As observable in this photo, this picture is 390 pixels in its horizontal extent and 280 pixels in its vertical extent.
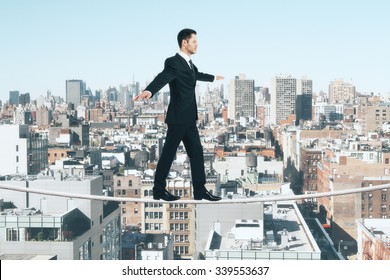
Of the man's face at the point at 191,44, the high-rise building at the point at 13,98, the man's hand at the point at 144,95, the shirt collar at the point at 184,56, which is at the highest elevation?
the high-rise building at the point at 13,98

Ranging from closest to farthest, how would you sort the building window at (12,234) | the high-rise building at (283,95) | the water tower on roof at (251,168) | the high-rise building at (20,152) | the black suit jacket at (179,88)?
1. the black suit jacket at (179,88)
2. the building window at (12,234)
3. the high-rise building at (20,152)
4. the water tower on roof at (251,168)
5. the high-rise building at (283,95)

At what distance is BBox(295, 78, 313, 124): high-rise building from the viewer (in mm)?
35672

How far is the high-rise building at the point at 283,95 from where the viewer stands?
36562mm

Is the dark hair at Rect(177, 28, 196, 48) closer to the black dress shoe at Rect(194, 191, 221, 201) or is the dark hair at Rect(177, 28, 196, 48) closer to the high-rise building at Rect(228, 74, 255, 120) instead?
the black dress shoe at Rect(194, 191, 221, 201)

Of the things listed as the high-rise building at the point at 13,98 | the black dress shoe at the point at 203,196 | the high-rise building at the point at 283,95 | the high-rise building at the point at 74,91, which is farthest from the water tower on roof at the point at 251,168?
the high-rise building at the point at 74,91

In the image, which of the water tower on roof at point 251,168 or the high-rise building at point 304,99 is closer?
the water tower on roof at point 251,168

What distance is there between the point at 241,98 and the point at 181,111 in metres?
34.8

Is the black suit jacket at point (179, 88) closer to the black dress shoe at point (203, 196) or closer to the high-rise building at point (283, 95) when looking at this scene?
the black dress shoe at point (203, 196)

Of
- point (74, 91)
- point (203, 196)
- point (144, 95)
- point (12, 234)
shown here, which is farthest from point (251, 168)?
point (74, 91)

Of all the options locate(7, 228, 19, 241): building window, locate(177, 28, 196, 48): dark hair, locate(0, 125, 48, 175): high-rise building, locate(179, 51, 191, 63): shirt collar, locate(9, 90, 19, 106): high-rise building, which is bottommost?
locate(7, 228, 19, 241): building window

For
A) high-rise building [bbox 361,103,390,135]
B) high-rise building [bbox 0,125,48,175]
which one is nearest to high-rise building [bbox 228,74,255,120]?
high-rise building [bbox 361,103,390,135]

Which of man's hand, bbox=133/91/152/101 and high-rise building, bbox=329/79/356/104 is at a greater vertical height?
high-rise building, bbox=329/79/356/104

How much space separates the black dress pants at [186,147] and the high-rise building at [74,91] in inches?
1343

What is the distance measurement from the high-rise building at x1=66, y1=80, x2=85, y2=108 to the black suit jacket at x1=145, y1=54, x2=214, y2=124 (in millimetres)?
34129
